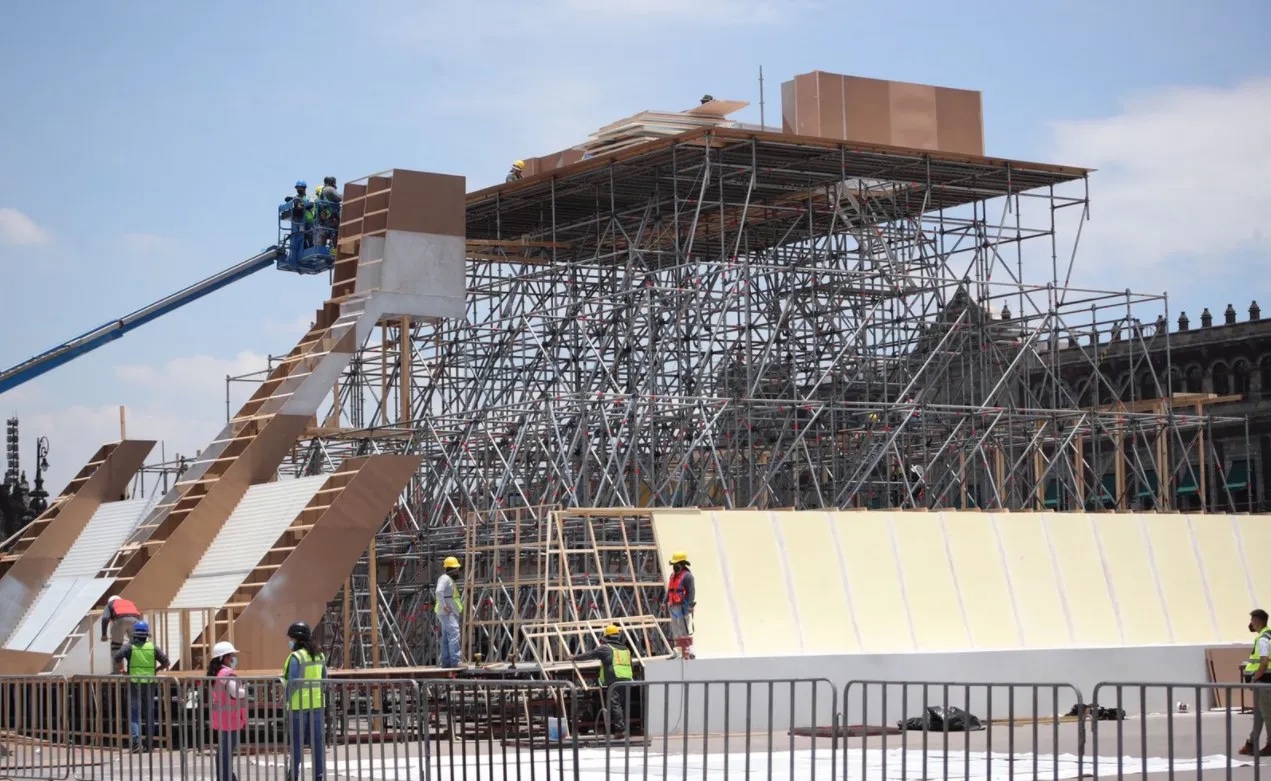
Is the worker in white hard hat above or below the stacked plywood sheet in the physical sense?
below

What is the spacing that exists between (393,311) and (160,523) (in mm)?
5322

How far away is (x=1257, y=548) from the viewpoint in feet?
113

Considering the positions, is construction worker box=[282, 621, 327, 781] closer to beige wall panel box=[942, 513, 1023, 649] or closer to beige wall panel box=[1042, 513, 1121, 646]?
beige wall panel box=[942, 513, 1023, 649]

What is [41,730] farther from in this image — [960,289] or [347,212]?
[960,289]

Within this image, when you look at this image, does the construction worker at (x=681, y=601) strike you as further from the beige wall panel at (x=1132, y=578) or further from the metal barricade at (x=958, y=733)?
the beige wall panel at (x=1132, y=578)

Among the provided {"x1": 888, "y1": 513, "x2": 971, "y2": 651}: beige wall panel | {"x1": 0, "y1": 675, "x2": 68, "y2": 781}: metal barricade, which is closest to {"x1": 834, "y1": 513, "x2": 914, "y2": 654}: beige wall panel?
{"x1": 888, "y1": 513, "x2": 971, "y2": 651}: beige wall panel

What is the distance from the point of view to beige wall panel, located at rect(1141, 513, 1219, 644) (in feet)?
104

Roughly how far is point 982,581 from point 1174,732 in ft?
22.1

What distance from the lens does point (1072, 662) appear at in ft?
95.7

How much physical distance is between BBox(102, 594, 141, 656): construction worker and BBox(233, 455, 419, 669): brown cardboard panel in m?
1.37

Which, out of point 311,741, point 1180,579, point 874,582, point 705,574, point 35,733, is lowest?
point 35,733

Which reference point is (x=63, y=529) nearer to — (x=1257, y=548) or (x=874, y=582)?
(x=874, y=582)

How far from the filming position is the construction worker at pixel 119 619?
2436 cm

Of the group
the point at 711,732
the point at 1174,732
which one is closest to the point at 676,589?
the point at 711,732
